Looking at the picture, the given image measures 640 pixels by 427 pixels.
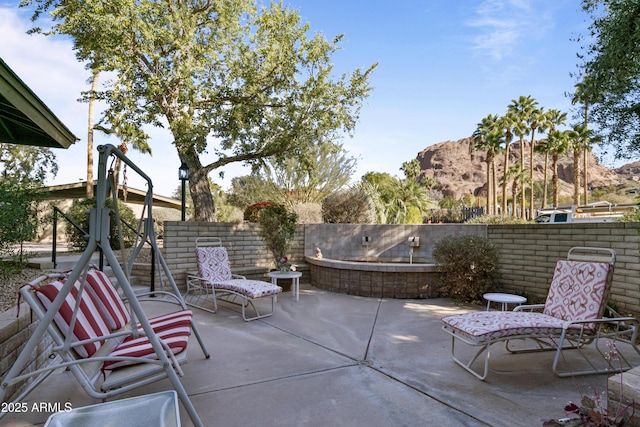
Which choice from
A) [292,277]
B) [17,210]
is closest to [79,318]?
[17,210]

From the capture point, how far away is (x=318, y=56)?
35.7 ft

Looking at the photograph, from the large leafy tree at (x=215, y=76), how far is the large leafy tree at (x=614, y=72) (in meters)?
6.35

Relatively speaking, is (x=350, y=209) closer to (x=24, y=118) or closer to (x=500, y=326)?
(x=500, y=326)

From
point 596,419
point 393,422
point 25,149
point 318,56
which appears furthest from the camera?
point 25,149

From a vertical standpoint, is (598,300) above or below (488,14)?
below

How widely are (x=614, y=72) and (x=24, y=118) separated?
7.35 m

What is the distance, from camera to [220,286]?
18.9ft

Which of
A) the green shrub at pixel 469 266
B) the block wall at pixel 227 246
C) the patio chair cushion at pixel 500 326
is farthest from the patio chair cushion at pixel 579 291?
the block wall at pixel 227 246

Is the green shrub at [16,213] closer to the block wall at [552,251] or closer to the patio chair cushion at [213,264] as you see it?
the patio chair cushion at [213,264]

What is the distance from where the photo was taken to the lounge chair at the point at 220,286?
5496mm

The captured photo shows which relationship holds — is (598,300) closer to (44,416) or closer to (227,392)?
(227,392)

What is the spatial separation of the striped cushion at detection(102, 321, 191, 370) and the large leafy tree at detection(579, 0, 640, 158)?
6.15 metres

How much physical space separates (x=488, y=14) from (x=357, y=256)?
6.61 metres

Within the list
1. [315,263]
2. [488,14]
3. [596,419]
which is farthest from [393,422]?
[488,14]
